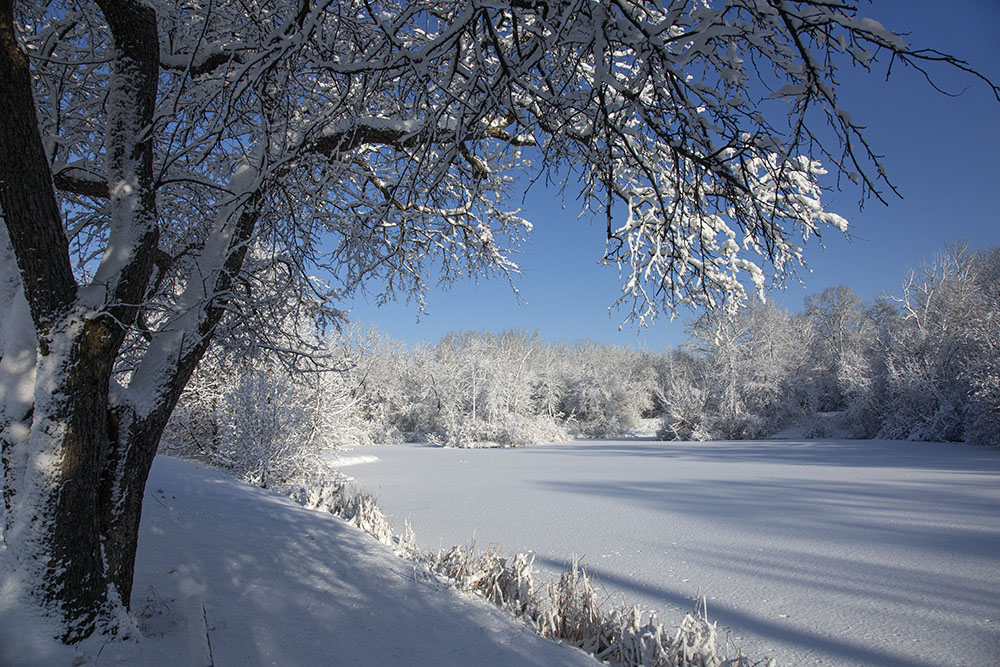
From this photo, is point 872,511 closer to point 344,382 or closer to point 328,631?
point 328,631

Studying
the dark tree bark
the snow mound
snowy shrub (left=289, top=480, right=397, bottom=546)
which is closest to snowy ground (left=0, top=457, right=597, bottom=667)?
the dark tree bark

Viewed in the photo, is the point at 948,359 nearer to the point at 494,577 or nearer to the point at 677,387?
the point at 677,387

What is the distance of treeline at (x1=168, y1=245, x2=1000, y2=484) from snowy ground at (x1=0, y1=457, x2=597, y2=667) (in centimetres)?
126

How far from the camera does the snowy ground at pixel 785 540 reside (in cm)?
327

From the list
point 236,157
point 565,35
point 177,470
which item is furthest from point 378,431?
point 565,35

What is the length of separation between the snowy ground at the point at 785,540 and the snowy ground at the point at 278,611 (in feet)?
5.83

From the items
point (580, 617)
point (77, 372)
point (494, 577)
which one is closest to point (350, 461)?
point (494, 577)

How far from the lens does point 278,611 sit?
7.66 ft

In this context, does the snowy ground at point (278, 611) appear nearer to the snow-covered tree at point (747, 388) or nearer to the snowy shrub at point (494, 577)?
the snowy shrub at point (494, 577)

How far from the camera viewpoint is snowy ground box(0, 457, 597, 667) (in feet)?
5.89

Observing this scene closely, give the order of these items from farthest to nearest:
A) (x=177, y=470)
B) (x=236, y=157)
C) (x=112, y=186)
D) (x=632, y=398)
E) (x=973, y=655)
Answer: (x=632, y=398), (x=177, y=470), (x=236, y=157), (x=973, y=655), (x=112, y=186)

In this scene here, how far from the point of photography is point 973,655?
288 centimetres

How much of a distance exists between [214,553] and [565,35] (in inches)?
134

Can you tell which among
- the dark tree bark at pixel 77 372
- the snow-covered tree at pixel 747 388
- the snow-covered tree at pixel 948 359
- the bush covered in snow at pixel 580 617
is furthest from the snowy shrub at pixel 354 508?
the snow-covered tree at pixel 747 388
